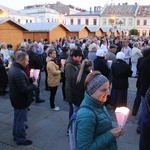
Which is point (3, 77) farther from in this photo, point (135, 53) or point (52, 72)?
point (135, 53)

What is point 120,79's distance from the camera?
5.91m

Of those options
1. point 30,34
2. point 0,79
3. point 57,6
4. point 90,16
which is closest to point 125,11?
point 90,16

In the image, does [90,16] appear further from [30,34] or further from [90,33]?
[30,34]

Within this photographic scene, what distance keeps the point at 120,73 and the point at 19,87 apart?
9.50 ft

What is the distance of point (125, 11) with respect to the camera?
70.3 meters

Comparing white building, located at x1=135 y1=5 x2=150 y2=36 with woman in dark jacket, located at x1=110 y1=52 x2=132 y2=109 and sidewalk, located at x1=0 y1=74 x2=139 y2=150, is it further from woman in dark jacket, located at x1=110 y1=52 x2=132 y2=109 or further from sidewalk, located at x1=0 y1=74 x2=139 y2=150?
woman in dark jacket, located at x1=110 y1=52 x2=132 y2=109

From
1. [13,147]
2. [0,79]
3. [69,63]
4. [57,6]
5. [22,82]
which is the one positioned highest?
[57,6]

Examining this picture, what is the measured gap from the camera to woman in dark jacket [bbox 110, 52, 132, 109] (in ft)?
19.0

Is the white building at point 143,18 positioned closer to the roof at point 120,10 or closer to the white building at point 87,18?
the roof at point 120,10

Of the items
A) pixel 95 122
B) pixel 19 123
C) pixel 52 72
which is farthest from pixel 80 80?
pixel 52 72

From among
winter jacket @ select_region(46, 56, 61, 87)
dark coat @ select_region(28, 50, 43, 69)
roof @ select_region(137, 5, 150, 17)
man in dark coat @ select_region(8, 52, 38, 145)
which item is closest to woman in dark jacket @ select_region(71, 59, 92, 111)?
man in dark coat @ select_region(8, 52, 38, 145)

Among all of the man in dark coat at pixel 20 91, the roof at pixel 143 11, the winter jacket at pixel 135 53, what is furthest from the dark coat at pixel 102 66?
the roof at pixel 143 11

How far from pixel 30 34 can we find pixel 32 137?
1656 cm

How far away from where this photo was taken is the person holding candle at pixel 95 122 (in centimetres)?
203
